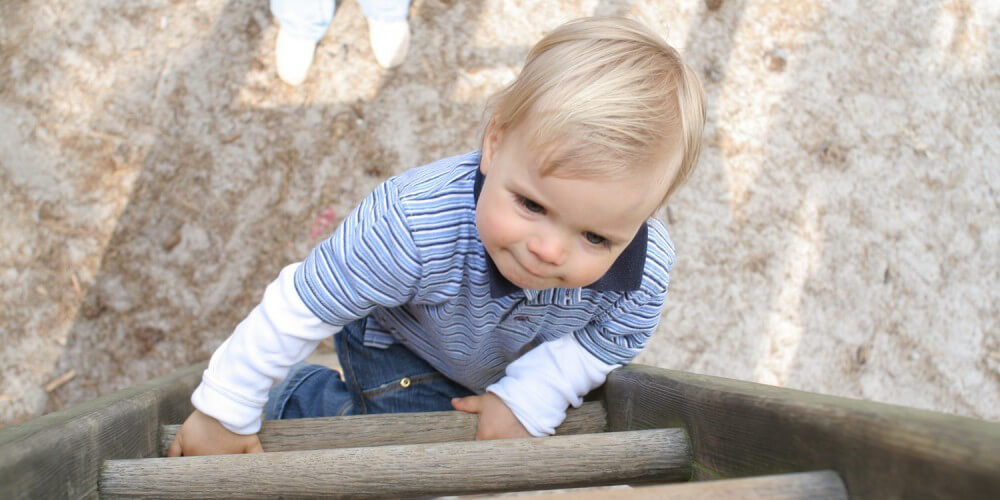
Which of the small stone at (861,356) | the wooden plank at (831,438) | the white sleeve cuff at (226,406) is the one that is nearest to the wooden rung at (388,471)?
the wooden plank at (831,438)

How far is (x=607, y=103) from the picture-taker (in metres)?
1.10

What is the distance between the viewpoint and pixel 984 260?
293 cm

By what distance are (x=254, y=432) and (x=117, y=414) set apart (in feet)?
0.92

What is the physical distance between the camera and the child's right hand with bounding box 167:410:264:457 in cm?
139

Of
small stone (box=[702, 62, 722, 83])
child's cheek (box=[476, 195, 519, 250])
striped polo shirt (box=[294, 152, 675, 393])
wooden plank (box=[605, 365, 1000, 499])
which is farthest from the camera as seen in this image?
small stone (box=[702, 62, 722, 83])

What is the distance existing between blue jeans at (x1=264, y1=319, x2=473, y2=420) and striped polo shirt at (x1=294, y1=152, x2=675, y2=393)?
300 millimetres

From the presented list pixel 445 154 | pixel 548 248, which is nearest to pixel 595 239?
pixel 548 248

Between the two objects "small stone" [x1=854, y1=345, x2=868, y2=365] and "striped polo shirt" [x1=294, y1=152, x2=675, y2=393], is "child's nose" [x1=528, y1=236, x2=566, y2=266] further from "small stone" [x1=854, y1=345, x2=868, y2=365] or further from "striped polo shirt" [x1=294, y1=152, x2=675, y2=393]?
"small stone" [x1=854, y1=345, x2=868, y2=365]

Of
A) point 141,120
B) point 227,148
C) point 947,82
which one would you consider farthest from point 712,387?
point 947,82

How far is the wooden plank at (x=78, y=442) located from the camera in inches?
34.2

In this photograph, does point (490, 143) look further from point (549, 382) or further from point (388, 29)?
point (388, 29)

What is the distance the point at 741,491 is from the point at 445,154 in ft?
7.28

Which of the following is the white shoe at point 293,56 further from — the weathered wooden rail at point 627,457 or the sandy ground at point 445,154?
the weathered wooden rail at point 627,457

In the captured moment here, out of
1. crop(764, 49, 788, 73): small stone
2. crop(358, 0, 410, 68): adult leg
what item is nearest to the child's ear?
crop(358, 0, 410, 68): adult leg
